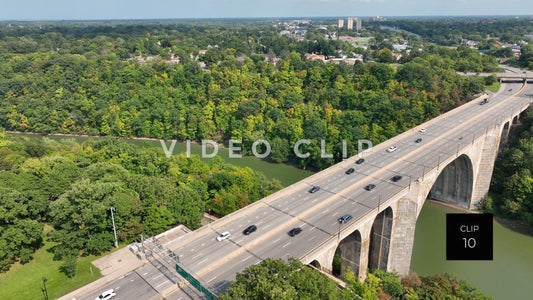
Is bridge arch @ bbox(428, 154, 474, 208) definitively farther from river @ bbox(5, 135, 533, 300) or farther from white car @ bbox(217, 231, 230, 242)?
white car @ bbox(217, 231, 230, 242)

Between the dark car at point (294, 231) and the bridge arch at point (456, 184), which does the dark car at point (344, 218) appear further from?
the bridge arch at point (456, 184)

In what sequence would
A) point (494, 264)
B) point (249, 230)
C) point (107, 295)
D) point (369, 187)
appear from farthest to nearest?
point (494, 264) → point (369, 187) → point (249, 230) → point (107, 295)

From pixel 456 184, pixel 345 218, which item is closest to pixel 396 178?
pixel 345 218

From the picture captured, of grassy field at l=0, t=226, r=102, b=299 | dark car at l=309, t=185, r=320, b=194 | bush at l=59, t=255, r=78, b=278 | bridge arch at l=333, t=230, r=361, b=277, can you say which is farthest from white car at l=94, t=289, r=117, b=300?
bridge arch at l=333, t=230, r=361, b=277

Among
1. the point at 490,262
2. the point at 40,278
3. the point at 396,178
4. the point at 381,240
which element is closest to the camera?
the point at 40,278

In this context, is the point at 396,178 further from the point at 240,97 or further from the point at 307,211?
the point at 240,97

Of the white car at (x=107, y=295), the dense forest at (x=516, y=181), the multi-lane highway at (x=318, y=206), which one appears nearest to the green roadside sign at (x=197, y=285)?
the multi-lane highway at (x=318, y=206)
